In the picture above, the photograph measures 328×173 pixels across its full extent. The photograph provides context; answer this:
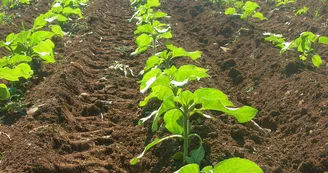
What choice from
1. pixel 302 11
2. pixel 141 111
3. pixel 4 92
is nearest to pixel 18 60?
pixel 4 92

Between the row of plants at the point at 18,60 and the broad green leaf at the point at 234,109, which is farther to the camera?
the row of plants at the point at 18,60

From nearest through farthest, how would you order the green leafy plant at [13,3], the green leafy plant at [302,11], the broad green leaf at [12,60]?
the broad green leaf at [12,60]
the green leafy plant at [302,11]
the green leafy plant at [13,3]

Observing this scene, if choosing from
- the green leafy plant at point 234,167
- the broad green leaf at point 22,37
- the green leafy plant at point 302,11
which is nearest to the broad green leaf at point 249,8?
the green leafy plant at point 302,11

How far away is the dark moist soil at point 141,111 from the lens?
10.5 ft

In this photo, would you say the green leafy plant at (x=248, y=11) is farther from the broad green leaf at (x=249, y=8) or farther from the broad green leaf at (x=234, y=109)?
the broad green leaf at (x=234, y=109)

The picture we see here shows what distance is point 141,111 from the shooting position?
165 inches

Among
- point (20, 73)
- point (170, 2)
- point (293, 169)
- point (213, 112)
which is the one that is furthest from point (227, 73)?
point (170, 2)

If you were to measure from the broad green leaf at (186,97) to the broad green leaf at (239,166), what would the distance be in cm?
83

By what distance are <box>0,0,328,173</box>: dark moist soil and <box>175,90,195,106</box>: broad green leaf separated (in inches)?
17.8

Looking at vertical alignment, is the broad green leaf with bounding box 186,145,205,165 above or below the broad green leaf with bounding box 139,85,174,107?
below

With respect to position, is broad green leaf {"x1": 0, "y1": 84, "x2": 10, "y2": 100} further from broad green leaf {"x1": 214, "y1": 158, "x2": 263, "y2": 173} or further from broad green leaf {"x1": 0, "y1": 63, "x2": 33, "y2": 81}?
broad green leaf {"x1": 214, "y1": 158, "x2": 263, "y2": 173}

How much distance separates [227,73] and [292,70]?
947 millimetres

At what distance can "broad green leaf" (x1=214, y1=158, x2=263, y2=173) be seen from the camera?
205 cm

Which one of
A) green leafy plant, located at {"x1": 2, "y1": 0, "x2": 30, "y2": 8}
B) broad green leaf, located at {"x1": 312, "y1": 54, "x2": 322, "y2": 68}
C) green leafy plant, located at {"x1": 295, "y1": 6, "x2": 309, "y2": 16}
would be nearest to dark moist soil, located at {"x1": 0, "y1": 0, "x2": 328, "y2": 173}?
broad green leaf, located at {"x1": 312, "y1": 54, "x2": 322, "y2": 68}
